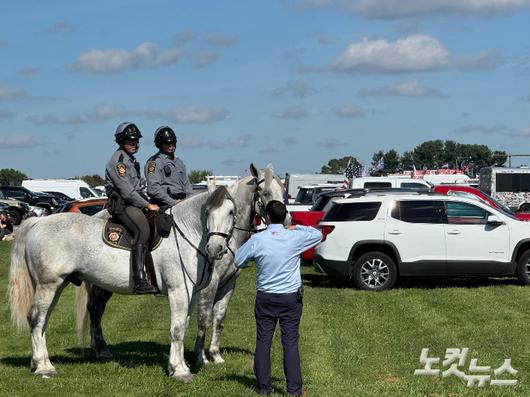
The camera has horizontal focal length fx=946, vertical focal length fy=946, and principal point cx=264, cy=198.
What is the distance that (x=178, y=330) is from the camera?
32.2ft

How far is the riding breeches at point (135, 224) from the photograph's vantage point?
990 centimetres

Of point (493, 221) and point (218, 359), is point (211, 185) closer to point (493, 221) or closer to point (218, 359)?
point (218, 359)

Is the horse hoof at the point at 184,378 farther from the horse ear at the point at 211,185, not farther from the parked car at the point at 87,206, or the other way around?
the parked car at the point at 87,206

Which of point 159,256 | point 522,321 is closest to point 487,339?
point 522,321

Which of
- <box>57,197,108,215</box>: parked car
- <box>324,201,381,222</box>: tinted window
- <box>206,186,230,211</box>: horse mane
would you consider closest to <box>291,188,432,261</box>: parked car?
<box>324,201,381,222</box>: tinted window

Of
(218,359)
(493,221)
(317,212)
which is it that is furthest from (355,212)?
(218,359)

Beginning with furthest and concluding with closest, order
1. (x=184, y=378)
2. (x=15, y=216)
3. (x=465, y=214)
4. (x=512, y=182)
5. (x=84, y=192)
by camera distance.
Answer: (x=84, y=192)
(x=512, y=182)
(x=15, y=216)
(x=465, y=214)
(x=184, y=378)

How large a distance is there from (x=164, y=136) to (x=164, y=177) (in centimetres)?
46

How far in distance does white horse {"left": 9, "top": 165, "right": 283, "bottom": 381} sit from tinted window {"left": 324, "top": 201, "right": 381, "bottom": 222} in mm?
9244

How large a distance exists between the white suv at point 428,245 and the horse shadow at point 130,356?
7.16 meters

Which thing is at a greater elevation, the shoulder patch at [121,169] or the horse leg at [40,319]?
the shoulder patch at [121,169]

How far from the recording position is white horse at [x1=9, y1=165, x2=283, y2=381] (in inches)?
390

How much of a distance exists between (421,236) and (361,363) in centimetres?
846

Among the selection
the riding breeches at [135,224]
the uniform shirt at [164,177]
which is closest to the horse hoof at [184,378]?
the riding breeches at [135,224]
